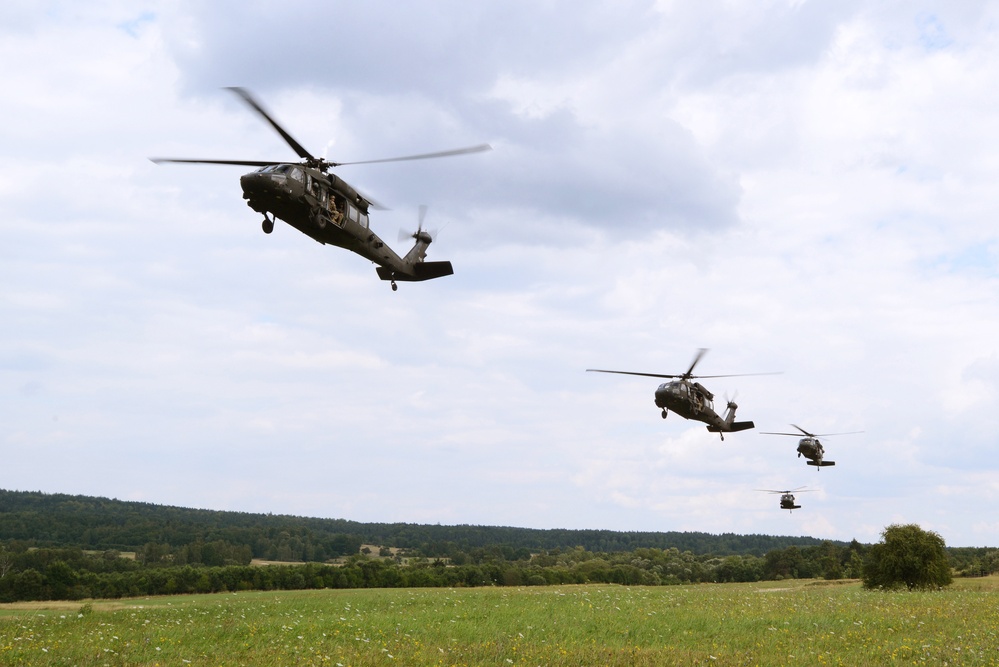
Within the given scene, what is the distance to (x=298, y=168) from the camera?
77.4ft

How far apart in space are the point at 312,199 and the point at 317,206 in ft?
1.26

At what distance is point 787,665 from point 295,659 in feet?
37.7

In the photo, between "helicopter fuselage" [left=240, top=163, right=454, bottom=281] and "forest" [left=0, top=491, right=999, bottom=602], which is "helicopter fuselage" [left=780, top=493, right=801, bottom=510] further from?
"helicopter fuselage" [left=240, top=163, right=454, bottom=281]

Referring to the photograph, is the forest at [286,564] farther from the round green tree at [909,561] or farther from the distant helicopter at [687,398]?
the distant helicopter at [687,398]

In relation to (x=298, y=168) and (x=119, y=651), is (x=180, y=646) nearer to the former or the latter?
(x=119, y=651)

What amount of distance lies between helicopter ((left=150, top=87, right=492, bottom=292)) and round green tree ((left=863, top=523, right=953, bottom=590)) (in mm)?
42943

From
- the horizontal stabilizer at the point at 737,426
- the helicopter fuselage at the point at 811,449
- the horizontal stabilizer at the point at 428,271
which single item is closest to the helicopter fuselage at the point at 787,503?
the helicopter fuselage at the point at 811,449

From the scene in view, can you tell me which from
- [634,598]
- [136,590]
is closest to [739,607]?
[634,598]

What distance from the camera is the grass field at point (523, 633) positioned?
18891mm

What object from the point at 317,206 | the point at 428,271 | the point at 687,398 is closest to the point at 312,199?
the point at 317,206

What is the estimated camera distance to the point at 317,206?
2417 cm

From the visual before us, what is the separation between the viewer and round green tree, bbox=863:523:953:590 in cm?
5241

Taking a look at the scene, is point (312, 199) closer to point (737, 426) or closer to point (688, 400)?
point (688, 400)

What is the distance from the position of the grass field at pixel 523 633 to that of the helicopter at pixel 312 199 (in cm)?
1198
